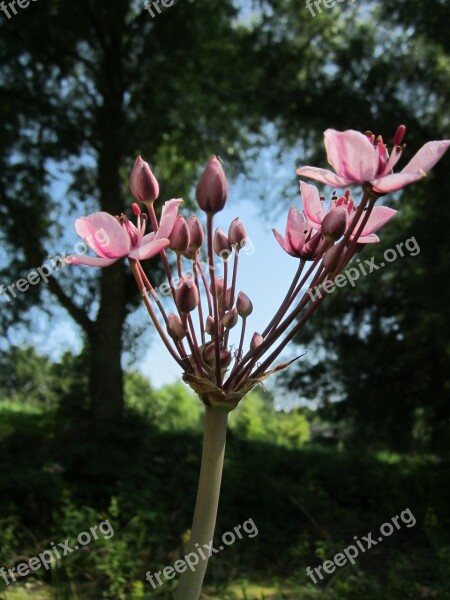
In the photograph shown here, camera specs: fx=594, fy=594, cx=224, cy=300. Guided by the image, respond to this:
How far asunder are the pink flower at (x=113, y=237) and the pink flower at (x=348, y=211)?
21 centimetres

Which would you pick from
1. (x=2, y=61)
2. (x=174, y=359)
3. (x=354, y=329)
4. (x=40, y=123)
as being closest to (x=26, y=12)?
(x=2, y=61)

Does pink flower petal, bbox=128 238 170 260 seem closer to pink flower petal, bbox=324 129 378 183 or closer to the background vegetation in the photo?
pink flower petal, bbox=324 129 378 183

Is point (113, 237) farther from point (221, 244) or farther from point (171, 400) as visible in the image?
point (171, 400)

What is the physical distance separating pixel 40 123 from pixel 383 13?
164 inches

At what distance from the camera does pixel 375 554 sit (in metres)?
4.67

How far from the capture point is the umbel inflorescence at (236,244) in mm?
753

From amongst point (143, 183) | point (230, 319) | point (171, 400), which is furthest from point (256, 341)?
point (171, 400)

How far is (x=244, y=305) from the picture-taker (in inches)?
34.3

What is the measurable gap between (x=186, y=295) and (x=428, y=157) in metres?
0.35

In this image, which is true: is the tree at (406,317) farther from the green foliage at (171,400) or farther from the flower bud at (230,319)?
the green foliage at (171,400)

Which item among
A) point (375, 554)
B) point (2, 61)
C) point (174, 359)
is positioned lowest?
point (375, 554)

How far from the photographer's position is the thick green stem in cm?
73

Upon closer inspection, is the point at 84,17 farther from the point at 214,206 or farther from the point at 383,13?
the point at 214,206

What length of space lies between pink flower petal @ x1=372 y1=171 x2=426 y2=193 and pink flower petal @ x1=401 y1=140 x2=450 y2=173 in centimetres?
2
